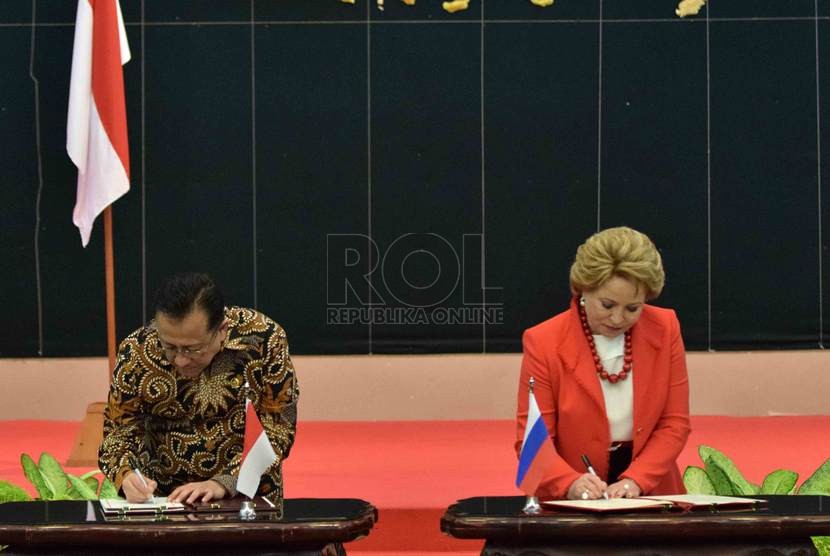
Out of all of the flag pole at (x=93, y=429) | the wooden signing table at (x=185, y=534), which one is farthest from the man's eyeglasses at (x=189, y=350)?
the flag pole at (x=93, y=429)

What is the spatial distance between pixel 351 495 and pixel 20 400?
2.64 m

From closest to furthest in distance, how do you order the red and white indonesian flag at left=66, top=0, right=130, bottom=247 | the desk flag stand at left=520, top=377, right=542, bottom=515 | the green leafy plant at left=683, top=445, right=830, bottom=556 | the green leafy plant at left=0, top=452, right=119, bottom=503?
the desk flag stand at left=520, top=377, right=542, bottom=515, the green leafy plant at left=683, top=445, right=830, bottom=556, the green leafy plant at left=0, top=452, right=119, bottom=503, the red and white indonesian flag at left=66, top=0, right=130, bottom=247

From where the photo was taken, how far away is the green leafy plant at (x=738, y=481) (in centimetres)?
358

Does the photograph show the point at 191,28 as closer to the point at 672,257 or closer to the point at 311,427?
the point at 311,427

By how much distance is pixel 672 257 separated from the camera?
6836mm

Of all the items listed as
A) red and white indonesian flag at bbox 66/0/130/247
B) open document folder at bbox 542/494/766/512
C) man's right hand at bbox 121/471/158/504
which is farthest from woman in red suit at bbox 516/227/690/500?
red and white indonesian flag at bbox 66/0/130/247

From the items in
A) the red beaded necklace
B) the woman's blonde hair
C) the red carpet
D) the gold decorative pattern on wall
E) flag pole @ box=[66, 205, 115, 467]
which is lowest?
the red carpet

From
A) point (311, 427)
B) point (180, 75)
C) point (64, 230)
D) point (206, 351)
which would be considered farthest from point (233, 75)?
point (206, 351)

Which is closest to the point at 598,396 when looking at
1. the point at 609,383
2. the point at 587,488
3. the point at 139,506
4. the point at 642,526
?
the point at 609,383

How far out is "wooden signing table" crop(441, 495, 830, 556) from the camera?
2662 mm

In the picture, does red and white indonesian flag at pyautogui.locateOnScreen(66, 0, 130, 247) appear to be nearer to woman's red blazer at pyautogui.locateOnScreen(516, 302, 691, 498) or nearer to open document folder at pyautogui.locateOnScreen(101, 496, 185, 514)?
open document folder at pyautogui.locateOnScreen(101, 496, 185, 514)

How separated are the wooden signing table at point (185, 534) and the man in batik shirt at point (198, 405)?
26 cm

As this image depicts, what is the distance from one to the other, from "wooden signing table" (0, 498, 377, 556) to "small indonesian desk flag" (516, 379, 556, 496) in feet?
1.20

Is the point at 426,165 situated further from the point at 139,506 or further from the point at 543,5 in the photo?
the point at 139,506
